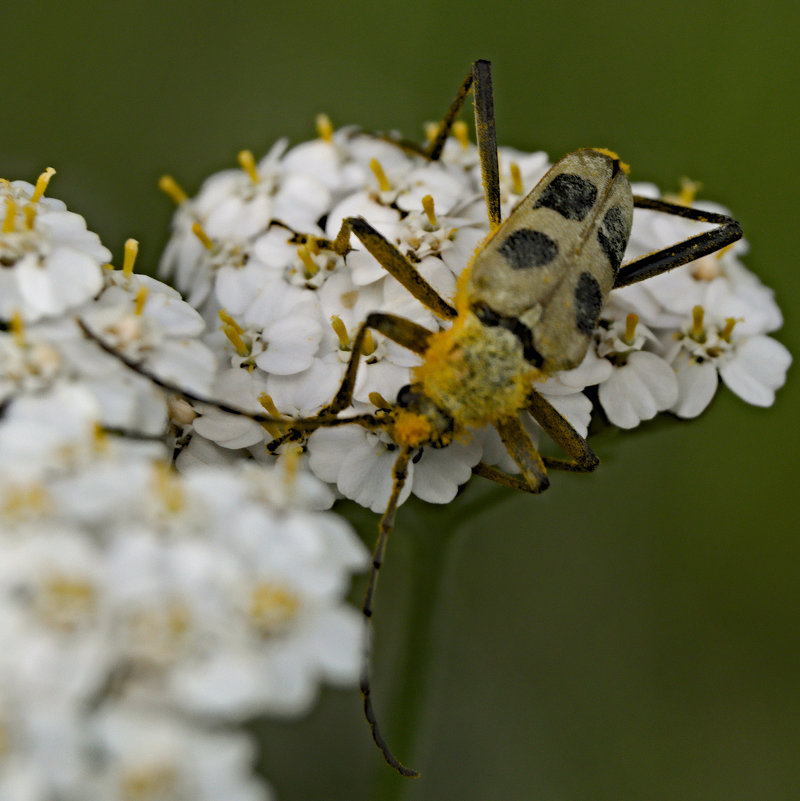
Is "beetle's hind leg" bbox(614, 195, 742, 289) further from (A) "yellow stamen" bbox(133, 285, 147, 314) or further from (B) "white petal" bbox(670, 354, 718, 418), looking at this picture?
(A) "yellow stamen" bbox(133, 285, 147, 314)

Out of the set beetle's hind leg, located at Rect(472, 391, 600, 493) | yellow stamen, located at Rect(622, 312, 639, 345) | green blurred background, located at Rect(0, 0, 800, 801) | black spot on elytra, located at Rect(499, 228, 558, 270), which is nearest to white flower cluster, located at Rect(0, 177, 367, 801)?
beetle's hind leg, located at Rect(472, 391, 600, 493)

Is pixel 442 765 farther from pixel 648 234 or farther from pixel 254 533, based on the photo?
pixel 254 533

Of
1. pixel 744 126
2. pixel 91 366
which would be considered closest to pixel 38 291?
pixel 91 366

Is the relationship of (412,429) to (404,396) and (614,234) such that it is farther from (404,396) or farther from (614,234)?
(614,234)

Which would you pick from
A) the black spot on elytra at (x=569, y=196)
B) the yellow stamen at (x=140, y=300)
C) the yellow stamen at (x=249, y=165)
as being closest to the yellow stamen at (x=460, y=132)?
the black spot on elytra at (x=569, y=196)

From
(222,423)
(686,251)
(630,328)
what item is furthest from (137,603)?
(686,251)

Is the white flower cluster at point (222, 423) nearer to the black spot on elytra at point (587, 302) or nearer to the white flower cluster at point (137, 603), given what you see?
Answer: the white flower cluster at point (137, 603)

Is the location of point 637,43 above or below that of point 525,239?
above
